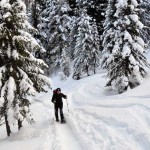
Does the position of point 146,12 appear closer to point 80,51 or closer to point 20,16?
point 80,51

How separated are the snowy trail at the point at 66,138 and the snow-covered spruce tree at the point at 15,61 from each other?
2220 millimetres

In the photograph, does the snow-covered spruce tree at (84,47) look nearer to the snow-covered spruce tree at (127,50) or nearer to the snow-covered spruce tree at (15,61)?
the snow-covered spruce tree at (127,50)

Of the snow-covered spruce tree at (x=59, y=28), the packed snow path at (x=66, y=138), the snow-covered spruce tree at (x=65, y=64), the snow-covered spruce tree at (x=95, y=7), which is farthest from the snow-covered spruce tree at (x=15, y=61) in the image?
the snow-covered spruce tree at (x=95, y=7)

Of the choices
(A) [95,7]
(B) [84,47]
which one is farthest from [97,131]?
(A) [95,7]

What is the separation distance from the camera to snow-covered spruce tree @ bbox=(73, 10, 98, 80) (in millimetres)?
46562

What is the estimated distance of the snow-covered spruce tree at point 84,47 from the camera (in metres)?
46.6

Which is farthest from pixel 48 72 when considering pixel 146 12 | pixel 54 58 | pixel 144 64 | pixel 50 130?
pixel 50 130

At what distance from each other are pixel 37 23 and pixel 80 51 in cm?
1062

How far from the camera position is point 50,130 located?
1653 cm

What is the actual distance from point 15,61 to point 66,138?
5.23m

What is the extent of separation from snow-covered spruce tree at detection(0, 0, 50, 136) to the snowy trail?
7.28 feet

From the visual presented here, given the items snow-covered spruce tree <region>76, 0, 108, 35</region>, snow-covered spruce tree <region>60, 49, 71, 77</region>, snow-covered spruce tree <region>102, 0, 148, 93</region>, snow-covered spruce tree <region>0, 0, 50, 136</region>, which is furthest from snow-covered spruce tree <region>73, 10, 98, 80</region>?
snow-covered spruce tree <region>0, 0, 50, 136</region>

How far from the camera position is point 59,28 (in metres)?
54.6

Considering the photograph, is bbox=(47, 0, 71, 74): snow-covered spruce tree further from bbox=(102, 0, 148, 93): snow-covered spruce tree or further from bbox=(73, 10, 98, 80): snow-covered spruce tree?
bbox=(102, 0, 148, 93): snow-covered spruce tree
